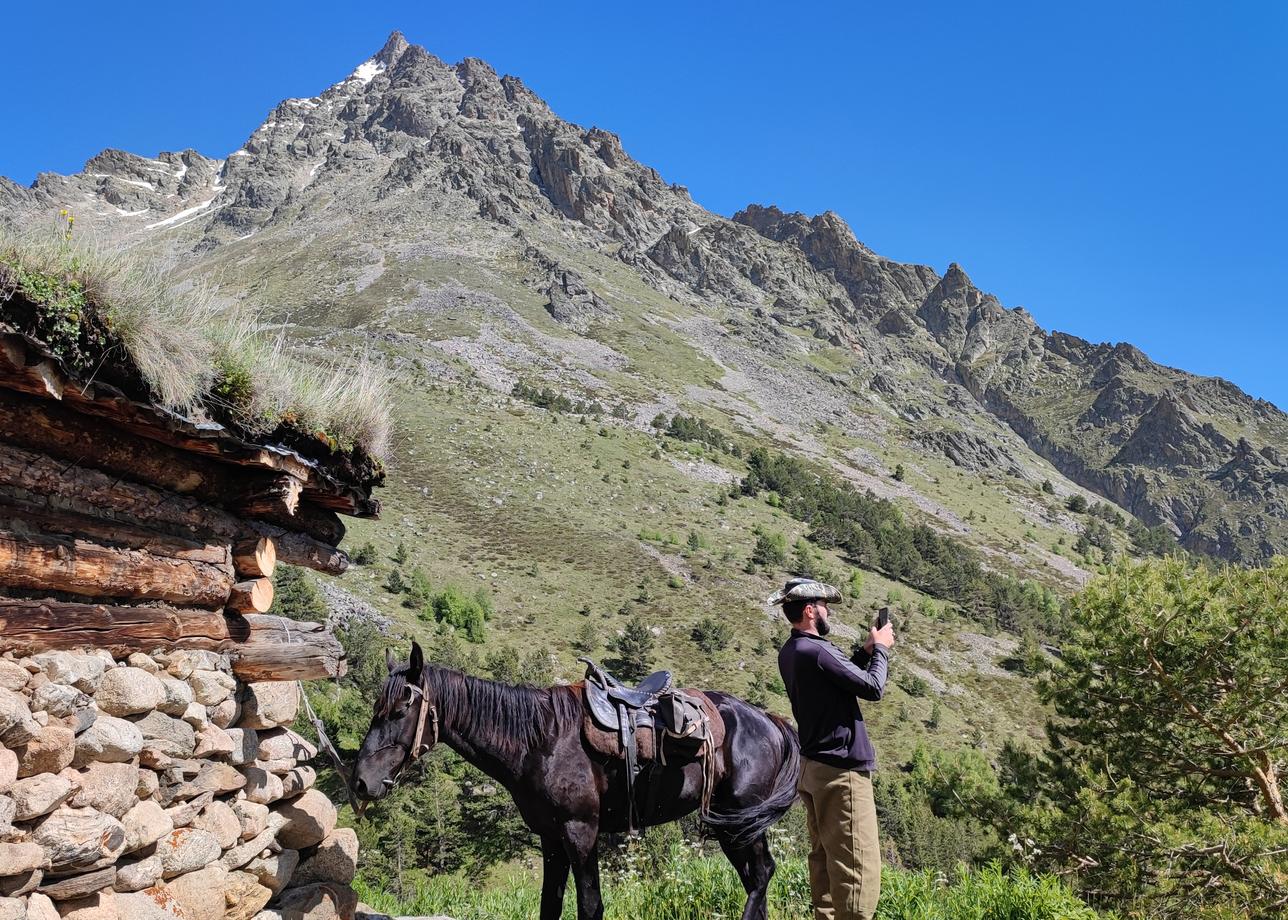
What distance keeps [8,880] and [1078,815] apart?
12131mm

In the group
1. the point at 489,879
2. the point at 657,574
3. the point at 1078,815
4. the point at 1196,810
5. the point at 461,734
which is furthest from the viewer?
the point at 657,574

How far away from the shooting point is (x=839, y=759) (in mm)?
4422

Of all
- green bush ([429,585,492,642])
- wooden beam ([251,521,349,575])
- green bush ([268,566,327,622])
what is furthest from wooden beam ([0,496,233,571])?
green bush ([429,585,492,642])

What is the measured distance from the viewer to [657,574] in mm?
45000

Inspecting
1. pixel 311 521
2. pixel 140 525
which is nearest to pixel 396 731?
pixel 311 521

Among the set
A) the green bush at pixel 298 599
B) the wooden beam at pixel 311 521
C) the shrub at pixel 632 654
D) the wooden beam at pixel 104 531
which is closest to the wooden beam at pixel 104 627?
the wooden beam at pixel 104 531

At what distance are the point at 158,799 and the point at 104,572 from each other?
1354mm

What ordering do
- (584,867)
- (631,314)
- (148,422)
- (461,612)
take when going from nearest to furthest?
(148,422)
(584,867)
(461,612)
(631,314)

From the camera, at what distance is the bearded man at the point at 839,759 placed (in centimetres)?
437

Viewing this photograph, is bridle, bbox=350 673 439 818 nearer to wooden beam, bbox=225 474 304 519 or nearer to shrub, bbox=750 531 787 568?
wooden beam, bbox=225 474 304 519

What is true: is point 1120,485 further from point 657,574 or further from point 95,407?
point 95,407

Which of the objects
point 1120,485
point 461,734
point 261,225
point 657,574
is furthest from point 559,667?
point 1120,485

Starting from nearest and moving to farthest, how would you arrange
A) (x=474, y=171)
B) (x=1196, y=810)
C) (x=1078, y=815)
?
(x=1196, y=810) < (x=1078, y=815) < (x=474, y=171)

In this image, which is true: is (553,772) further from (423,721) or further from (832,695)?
(832,695)
